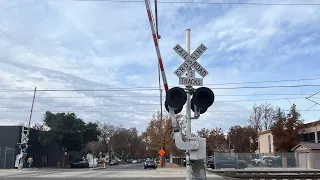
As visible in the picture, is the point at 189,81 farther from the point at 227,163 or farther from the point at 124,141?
the point at 124,141

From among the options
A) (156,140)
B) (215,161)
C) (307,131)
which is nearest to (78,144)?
(156,140)

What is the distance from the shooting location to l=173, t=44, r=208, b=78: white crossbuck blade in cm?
711

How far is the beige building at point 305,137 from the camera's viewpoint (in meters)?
60.5

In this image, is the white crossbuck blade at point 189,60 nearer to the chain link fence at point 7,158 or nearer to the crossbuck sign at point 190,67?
the crossbuck sign at point 190,67

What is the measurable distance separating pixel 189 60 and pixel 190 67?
15 cm

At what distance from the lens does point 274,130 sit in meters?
65.6

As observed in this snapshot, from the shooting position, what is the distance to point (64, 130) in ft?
187

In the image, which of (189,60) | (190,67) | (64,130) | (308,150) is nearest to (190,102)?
(190,67)

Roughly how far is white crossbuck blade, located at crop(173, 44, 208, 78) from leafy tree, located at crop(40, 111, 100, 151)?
2058 inches

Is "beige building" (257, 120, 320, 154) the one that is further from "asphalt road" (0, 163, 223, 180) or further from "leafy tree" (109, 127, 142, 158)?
"leafy tree" (109, 127, 142, 158)

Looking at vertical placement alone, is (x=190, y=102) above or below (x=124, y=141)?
below

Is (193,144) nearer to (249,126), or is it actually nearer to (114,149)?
(249,126)

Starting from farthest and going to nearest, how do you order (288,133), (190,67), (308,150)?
1. (288,133)
2. (308,150)
3. (190,67)

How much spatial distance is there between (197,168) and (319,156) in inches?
1829
